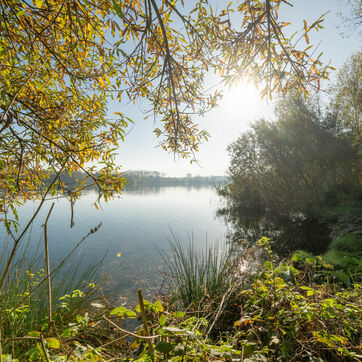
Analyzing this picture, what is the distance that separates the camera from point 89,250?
8.59 m

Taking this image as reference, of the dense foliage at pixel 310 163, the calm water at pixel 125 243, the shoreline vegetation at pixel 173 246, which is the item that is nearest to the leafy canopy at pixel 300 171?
the dense foliage at pixel 310 163

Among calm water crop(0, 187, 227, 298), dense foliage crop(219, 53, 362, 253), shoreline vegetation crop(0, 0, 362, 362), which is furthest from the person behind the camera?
dense foliage crop(219, 53, 362, 253)

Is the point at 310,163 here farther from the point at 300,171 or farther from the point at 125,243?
the point at 125,243

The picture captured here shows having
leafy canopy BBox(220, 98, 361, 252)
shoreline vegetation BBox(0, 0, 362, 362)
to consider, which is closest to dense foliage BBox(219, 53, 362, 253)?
leafy canopy BBox(220, 98, 361, 252)

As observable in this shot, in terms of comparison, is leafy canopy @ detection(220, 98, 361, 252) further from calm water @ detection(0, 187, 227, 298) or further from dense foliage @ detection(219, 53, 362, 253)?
calm water @ detection(0, 187, 227, 298)

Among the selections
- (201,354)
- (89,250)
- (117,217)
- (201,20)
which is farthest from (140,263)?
(117,217)

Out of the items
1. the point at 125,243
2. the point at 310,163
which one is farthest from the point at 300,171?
the point at 125,243

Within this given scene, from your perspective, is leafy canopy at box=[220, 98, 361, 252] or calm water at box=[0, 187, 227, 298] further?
leafy canopy at box=[220, 98, 361, 252]

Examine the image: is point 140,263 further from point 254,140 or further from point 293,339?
point 254,140

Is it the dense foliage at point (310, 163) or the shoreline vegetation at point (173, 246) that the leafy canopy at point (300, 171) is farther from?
the shoreline vegetation at point (173, 246)

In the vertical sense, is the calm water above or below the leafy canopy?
below

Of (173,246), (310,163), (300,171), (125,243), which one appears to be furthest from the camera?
(300,171)

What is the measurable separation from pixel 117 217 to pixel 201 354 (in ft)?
53.6

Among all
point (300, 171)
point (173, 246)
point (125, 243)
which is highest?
point (300, 171)
